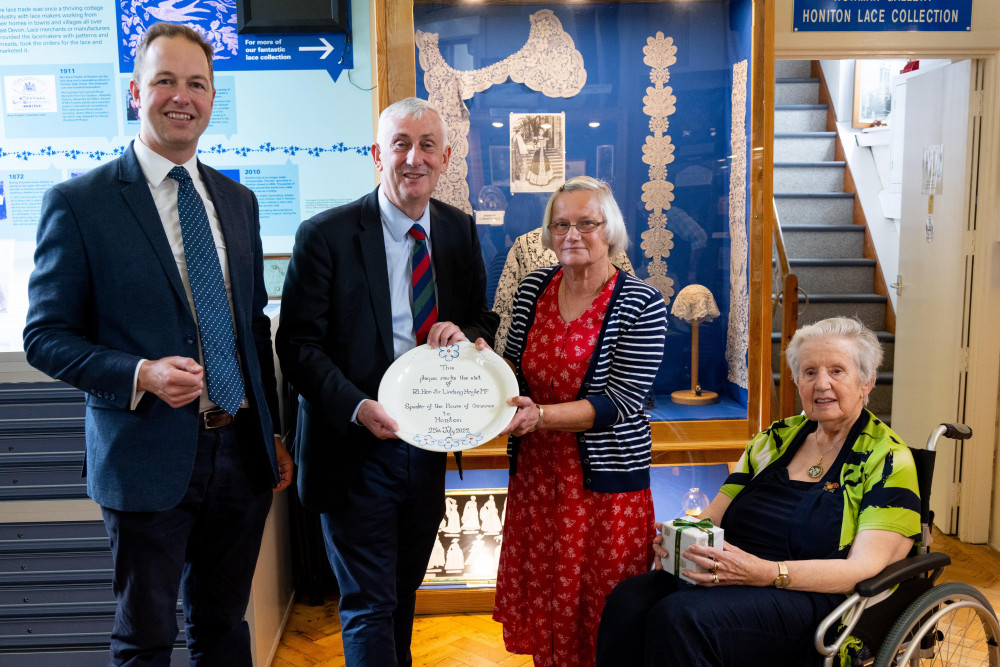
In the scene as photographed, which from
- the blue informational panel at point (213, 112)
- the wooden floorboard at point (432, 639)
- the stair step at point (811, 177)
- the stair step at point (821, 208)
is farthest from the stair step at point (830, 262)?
the blue informational panel at point (213, 112)

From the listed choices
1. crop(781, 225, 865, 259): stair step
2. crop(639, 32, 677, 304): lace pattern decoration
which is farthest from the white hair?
crop(781, 225, 865, 259): stair step

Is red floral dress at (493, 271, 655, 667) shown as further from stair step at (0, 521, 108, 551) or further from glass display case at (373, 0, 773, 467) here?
stair step at (0, 521, 108, 551)

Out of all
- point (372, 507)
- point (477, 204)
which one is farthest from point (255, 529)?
point (477, 204)

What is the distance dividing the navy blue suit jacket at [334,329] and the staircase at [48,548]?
0.80 metres

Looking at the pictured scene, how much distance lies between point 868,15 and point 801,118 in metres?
3.14

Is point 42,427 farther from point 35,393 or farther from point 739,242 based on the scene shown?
point 739,242

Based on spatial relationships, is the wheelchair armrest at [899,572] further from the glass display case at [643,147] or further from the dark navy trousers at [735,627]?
the glass display case at [643,147]

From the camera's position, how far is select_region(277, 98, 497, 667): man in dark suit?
192cm

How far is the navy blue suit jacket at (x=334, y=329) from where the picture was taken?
192cm

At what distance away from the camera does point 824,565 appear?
179 centimetres

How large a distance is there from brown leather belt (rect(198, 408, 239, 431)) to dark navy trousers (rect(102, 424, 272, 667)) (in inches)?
0.5

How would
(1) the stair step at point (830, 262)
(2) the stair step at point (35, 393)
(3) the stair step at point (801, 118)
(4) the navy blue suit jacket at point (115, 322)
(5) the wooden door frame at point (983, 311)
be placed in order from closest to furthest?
1. (4) the navy blue suit jacket at point (115, 322)
2. (2) the stair step at point (35, 393)
3. (5) the wooden door frame at point (983, 311)
4. (1) the stair step at point (830, 262)
5. (3) the stair step at point (801, 118)

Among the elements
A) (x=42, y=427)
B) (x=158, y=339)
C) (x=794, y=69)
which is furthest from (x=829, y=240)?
(x=158, y=339)

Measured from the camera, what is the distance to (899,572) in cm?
175
